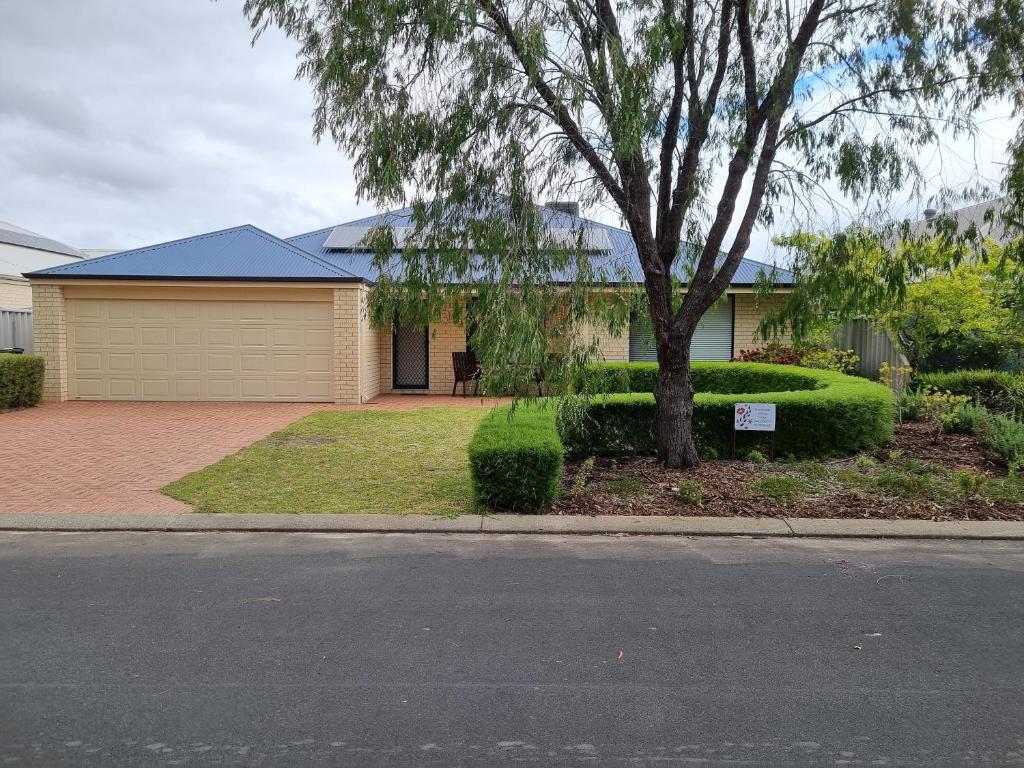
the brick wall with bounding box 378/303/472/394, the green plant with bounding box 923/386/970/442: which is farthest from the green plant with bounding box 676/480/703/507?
the brick wall with bounding box 378/303/472/394

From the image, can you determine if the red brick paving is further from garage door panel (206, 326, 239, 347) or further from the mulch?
the mulch

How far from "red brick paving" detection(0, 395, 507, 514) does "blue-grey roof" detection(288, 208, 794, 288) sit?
2068 millimetres

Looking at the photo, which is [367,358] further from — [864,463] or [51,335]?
[864,463]

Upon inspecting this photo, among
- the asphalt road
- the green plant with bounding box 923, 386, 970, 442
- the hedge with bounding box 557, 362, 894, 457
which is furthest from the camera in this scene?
the green plant with bounding box 923, 386, 970, 442

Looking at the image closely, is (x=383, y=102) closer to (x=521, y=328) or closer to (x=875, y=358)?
(x=521, y=328)

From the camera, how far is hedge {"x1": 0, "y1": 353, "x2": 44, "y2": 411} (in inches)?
551

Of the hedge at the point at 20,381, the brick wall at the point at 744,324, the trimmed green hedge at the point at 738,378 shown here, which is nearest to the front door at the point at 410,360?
the trimmed green hedge at the point at 738,378

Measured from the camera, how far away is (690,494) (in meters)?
7.36

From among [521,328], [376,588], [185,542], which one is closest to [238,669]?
[376,588]

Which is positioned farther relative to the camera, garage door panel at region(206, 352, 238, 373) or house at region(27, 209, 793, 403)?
garage door panel at region(206, 352, 238, 373)

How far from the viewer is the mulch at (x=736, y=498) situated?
710cm

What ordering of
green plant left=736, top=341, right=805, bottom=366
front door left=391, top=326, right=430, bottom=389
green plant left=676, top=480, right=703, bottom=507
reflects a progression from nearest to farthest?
1. green plant left=676, top=480, right=703, bottom=507
2. green plant left=736, top=341, right=805, bottom=366
3. front door left=391, top=326, right=430, bottom=389

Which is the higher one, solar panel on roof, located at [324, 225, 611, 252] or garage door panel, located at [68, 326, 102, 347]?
solar panel on roof, located at [324, 225, 611, 252]

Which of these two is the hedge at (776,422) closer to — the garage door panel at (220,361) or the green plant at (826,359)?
the green plant at (826,359)
